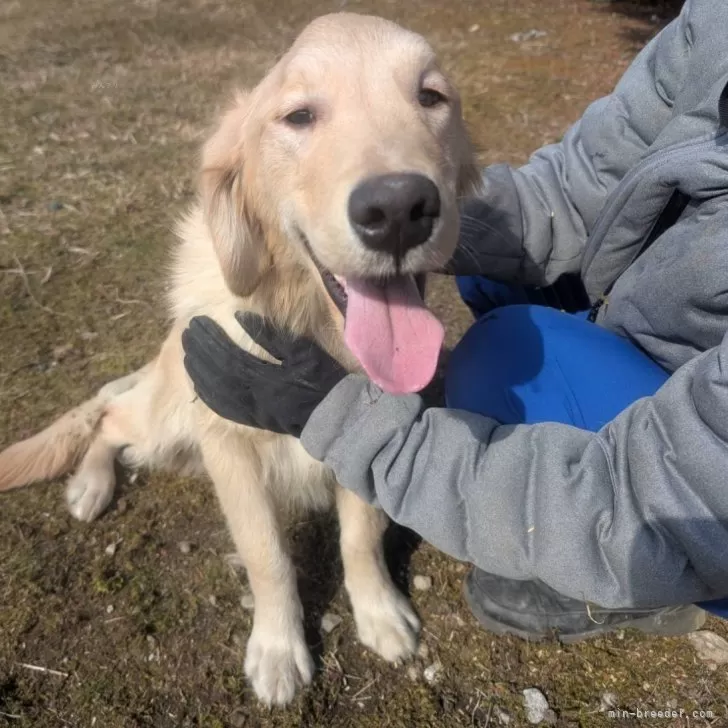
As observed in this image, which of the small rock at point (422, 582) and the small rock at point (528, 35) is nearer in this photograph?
the small rock at point (422, 582)

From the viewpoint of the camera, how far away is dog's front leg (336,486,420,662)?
2.21m

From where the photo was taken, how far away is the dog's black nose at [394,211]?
144 cm

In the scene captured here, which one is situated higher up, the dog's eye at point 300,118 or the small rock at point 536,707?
the dog's eye at point 300,118

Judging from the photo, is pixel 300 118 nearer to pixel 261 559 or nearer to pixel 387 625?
pixel 261 559

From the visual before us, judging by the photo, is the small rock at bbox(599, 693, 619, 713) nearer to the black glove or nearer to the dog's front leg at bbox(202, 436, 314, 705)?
the dog's front leg at bbox(202, 436, 314, 705)

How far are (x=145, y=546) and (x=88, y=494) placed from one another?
1.01 feet

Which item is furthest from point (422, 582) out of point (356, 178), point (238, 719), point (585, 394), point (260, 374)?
point (356, 178)

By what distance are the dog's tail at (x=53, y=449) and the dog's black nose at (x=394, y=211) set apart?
1.73m

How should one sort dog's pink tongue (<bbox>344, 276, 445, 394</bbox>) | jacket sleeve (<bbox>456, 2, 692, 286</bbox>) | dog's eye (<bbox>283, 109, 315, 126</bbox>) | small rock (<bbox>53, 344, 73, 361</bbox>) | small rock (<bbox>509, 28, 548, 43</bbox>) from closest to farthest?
dog's pink tongue (<bbox>344, 276, 445, 394</bbox>) → dog's eye (<bbox>283, 109, 315, 126</bbox>) → jacket sleeve (<bbox>456, 2, 692, 286</bbox>) → small rock (<bbox>53, 344, 73, 361</bbox>) → small rock (<bbox>509, 28, 548, 43</bbox>)

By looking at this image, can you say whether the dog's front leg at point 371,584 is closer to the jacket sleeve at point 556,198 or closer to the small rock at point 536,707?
the small rock at point 536,707

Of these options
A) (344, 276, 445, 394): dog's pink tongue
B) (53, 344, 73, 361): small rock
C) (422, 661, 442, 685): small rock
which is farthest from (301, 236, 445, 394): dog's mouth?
(53, 344, 73, 361): small rock

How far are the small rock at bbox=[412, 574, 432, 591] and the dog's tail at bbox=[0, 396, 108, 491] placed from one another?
1438 mm

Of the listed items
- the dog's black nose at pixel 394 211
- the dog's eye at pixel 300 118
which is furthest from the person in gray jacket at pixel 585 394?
the dog's eye at pixel 300 118

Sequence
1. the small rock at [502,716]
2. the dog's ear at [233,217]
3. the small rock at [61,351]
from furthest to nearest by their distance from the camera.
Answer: the small rock at [61,351] < the small rock at [502,716] < the dog's ear at [233,217]
